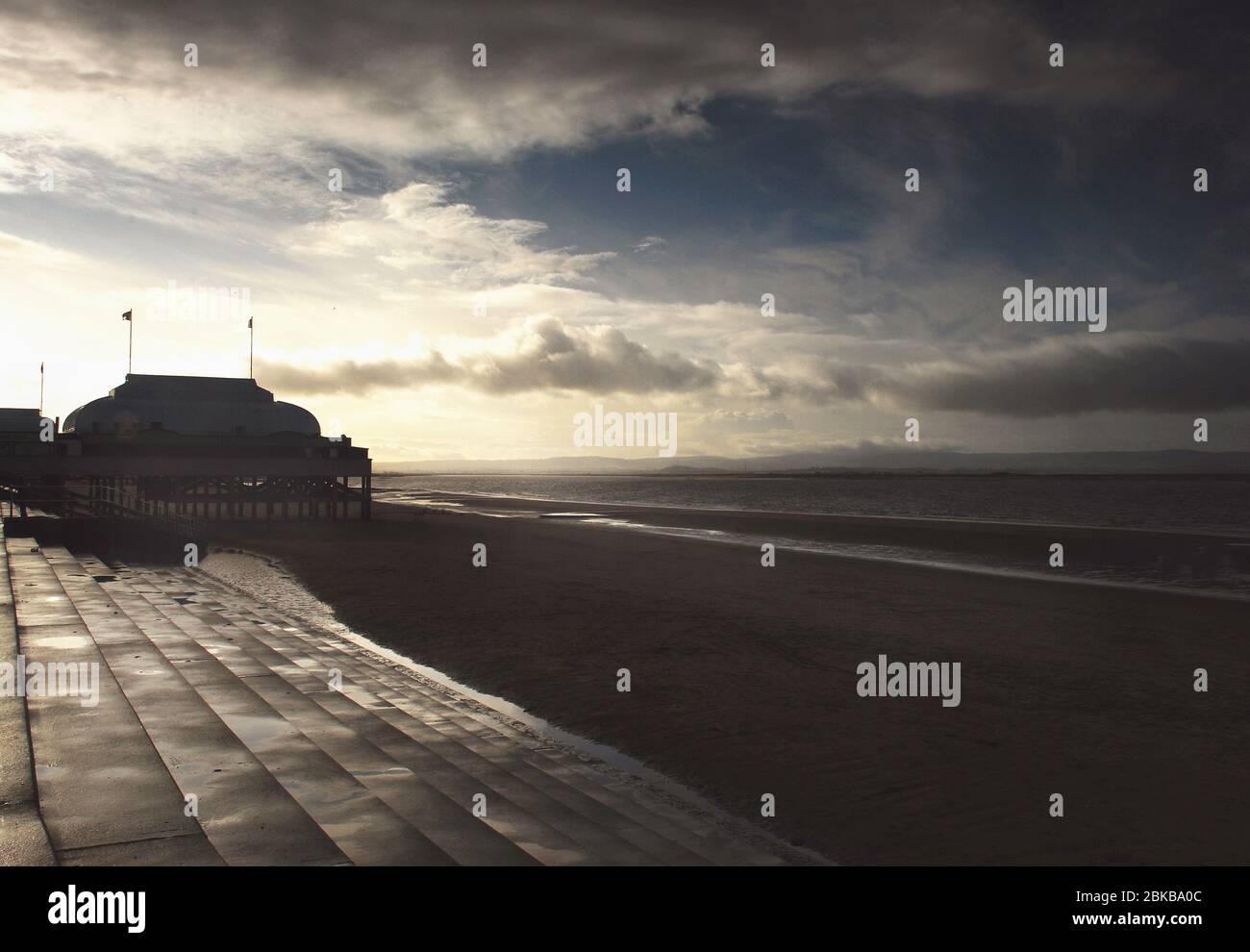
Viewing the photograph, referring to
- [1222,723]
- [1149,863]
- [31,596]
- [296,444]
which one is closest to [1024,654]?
[1222,723]

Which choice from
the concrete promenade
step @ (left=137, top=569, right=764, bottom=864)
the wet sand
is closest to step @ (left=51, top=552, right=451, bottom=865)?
the concrete promenade

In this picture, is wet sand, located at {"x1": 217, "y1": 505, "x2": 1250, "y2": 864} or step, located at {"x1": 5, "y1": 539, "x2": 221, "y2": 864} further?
wet sand, located at {"x1": 217, "y1": 505, "x2": 1250, "y2": 864}

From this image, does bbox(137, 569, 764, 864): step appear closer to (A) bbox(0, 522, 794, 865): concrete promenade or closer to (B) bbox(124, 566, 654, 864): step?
(A) bbox(0, 522, 794, 865): concrete promenade

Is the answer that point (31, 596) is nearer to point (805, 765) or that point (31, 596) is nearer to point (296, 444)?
point (805, 765)

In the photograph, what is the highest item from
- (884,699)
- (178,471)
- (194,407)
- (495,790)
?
(194,407)

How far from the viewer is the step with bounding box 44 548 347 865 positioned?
4.92 m

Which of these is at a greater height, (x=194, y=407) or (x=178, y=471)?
(x=194, y=407)

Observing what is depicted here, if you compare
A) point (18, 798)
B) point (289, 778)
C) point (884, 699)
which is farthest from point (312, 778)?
point (884, 699)

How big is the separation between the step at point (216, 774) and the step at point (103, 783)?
11 cm

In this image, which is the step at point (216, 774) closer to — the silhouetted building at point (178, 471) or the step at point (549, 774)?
the step at point (549, 774)

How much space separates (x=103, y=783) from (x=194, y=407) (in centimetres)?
7396

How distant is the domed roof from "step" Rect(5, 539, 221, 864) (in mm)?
66213

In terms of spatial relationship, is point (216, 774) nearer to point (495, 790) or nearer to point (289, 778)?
point (289, 778)

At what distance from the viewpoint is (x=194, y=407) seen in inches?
2822
